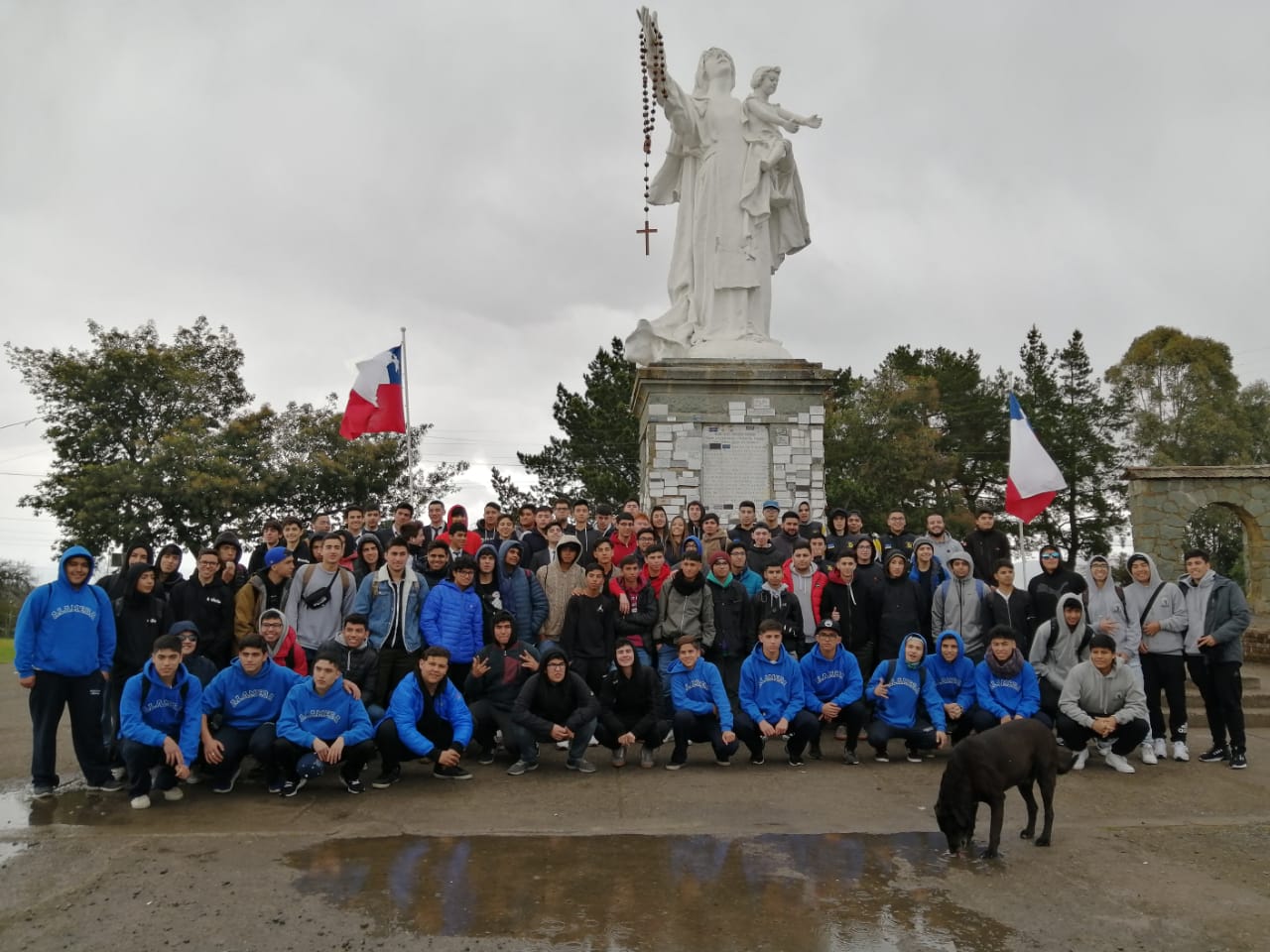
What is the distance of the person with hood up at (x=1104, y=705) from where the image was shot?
252 inches

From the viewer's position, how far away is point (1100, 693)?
651cm

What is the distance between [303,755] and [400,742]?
1.91ft

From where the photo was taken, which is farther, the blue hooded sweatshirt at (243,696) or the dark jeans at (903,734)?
the dark jeans at (903,734)

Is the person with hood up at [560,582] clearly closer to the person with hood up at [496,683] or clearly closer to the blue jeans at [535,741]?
the person with hood up at [496,683]

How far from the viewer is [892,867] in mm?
4457

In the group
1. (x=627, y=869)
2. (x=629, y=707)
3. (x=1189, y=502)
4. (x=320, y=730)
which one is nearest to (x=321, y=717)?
(x=320, y=730)

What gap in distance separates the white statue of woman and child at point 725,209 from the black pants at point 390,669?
6278 mm

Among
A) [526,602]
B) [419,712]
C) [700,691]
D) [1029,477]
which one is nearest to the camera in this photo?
[419,712]

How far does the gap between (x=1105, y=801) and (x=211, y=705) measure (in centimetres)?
555

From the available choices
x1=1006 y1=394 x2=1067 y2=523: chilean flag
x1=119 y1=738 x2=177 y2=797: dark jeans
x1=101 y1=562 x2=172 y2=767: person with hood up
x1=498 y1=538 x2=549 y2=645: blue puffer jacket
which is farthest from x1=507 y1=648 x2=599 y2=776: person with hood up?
x1=1006 y1=394 x2=1067 y2=523: chilean flag

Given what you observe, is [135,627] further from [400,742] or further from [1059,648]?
[1059,648]

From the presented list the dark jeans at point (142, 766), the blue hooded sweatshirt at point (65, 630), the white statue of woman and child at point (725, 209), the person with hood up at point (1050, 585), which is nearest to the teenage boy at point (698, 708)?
the person with hood up at point (1050, 585)

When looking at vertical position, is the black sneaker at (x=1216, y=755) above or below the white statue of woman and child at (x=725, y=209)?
below

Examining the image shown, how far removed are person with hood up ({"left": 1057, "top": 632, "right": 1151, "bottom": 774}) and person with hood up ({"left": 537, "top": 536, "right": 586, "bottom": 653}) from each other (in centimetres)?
360
